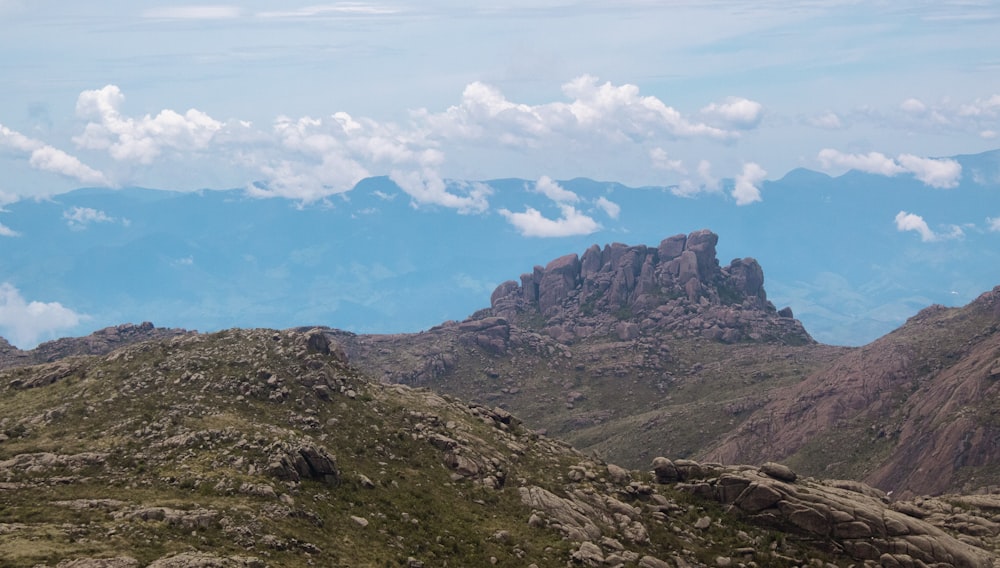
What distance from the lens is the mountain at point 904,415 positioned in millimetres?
126625

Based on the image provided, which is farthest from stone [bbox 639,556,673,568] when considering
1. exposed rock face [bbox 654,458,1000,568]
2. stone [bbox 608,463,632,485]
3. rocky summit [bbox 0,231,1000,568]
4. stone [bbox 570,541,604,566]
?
stone [bbox 608,463,632,485]

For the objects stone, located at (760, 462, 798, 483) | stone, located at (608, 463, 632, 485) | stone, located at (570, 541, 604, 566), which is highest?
stone, located at (608, 463, 632, 485)

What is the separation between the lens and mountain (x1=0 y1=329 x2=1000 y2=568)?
5684cm

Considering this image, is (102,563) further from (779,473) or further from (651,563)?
(779,473)

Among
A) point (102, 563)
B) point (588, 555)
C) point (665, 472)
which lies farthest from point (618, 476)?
point (102, 563)

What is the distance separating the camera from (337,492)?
67375mm

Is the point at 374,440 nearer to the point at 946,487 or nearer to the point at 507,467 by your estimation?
the point at 507,467

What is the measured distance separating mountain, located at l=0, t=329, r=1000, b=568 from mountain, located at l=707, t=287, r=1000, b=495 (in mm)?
41354

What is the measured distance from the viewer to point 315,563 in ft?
183

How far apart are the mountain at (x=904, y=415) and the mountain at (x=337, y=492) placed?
41.4m

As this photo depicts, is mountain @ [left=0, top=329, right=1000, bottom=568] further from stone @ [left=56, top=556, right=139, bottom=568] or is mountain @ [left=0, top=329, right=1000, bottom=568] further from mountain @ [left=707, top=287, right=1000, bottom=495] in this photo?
mountain @ [left=707, top=287, right=1000, bottom=495]

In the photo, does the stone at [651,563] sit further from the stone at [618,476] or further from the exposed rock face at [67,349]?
the exposed rock face at [67,349]

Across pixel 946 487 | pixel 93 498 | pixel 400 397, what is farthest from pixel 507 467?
pixel 946 487

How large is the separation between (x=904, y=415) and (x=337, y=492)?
114 metres
